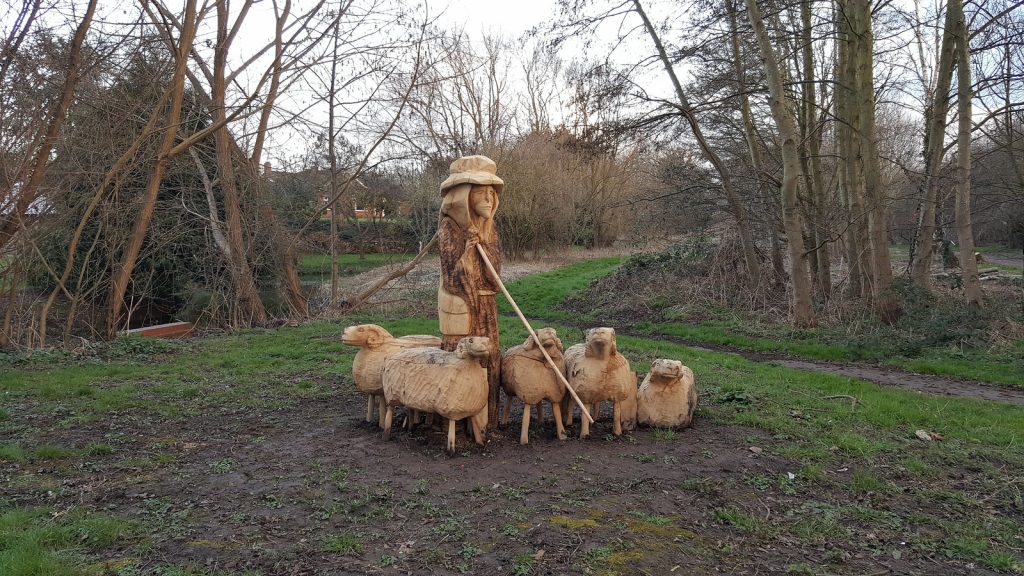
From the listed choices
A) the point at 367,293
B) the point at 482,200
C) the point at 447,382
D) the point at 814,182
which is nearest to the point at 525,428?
the point at 447,382

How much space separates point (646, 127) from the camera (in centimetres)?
1295

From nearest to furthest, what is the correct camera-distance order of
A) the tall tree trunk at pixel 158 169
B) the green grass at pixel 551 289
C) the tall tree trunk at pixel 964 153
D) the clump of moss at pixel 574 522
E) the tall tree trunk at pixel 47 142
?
the clump of moss at pixel 574 522 < the tall tree trunk at pixel 47 142 < the tall tree trunk at pixel 158 169 < the tall tree trunk at pixel 964 153 < the green grass at pixel 551 289

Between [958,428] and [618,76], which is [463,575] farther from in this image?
[618,76]

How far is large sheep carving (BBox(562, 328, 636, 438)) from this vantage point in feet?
19.0

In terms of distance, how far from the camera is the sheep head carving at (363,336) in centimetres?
629

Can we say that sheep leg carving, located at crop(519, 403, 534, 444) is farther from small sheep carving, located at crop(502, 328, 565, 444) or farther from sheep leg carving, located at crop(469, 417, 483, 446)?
sheep leg carving, located at crop(469, 417, 483, 446)

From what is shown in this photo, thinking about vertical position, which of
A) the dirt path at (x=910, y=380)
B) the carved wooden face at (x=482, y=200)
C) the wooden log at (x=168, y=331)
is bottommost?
the dirt path at (x=910, y=380)

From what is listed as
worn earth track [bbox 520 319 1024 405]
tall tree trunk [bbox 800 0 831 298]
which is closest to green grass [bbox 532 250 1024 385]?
worn earth track [bbox 520 319 1024 405]

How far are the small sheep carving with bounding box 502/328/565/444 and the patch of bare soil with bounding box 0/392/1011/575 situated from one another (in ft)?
1.12

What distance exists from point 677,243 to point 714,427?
44.0 feet

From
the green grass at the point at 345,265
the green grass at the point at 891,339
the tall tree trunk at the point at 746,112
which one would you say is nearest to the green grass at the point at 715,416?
the green grass at the point at 891,339

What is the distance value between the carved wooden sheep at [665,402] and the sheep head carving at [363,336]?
2.77m

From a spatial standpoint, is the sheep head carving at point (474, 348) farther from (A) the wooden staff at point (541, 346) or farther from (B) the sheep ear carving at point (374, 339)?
(B) the sheep ear carving at point (374, 339)

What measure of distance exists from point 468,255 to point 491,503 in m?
2.29
